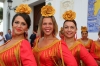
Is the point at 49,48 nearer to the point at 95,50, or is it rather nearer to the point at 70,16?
the point at 70,16

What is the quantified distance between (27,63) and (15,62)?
0.63 feet

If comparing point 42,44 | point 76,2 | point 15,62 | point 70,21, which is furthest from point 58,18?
point 15,62

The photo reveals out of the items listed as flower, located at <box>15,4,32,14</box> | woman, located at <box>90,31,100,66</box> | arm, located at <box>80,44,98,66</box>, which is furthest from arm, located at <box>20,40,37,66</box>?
woman, located at <box>90,31,100,66</box>

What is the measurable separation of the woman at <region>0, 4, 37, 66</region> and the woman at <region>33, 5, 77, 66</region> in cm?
35

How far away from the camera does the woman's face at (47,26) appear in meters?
2.65

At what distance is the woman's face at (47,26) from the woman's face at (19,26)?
0.42 meters

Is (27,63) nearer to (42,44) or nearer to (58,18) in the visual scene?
(42,44)

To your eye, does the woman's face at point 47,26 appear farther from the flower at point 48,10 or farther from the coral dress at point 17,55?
the coral dress at point 17,55

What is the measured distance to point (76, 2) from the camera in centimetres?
691

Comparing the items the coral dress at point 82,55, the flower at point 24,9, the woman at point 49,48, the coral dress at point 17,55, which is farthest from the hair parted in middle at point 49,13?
the coral dress at point 17,55

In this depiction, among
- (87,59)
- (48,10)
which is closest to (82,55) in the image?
(87,59)

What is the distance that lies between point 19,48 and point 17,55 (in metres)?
0.07

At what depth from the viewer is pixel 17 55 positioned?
2.06 m

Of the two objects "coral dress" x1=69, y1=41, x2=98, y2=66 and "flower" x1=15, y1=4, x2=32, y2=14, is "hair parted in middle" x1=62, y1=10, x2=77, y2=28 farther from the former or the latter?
"flower" x1=15, y1=4, x2=32, y2=14
